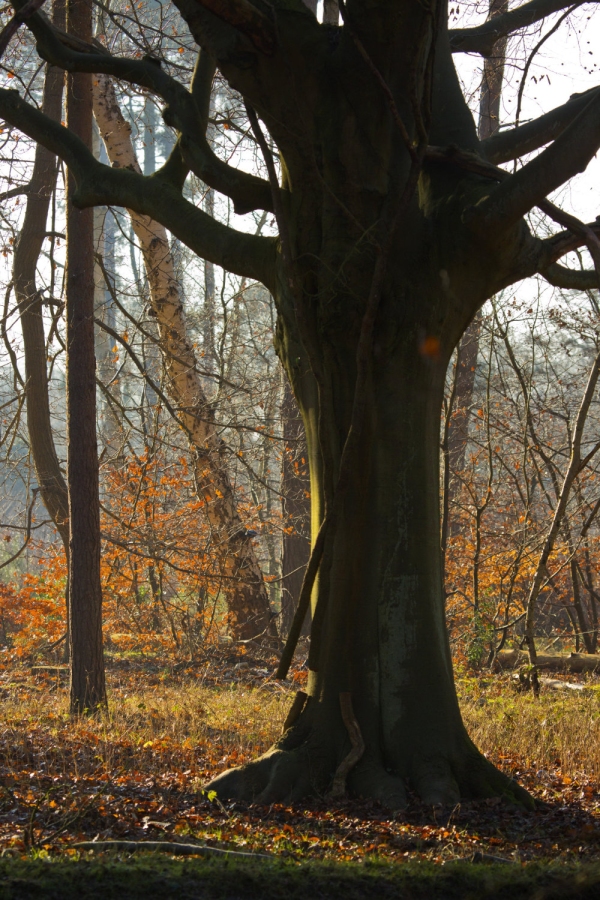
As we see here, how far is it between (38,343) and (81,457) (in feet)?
13.7

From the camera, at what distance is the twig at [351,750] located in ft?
14.4

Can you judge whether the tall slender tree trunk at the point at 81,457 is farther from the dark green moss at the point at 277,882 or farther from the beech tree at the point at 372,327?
the dark green moss at the point at 277,882

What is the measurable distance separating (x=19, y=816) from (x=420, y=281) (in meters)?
3.59

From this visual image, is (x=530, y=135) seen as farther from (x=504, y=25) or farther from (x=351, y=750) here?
(x=351, y=750)

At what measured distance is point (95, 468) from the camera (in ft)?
26.5

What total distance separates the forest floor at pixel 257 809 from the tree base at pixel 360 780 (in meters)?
0.11

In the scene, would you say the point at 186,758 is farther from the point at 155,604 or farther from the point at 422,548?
the point at 155,604

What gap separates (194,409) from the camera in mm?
11172

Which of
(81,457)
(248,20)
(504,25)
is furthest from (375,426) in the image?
(504,25)

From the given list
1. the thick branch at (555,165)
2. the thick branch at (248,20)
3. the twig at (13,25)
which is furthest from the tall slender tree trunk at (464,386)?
the twig at (13,25)

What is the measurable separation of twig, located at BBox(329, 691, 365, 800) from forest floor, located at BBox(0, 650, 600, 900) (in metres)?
0.10

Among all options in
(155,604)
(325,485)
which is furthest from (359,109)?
(155,604)

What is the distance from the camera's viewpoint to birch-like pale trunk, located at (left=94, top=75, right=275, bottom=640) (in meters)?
11.0

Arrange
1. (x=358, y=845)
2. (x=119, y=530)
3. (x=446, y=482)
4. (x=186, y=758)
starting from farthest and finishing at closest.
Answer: (x=119, y=530) → (x=446, y=482) → (x=186, y=758) → (x=358, y=845)
